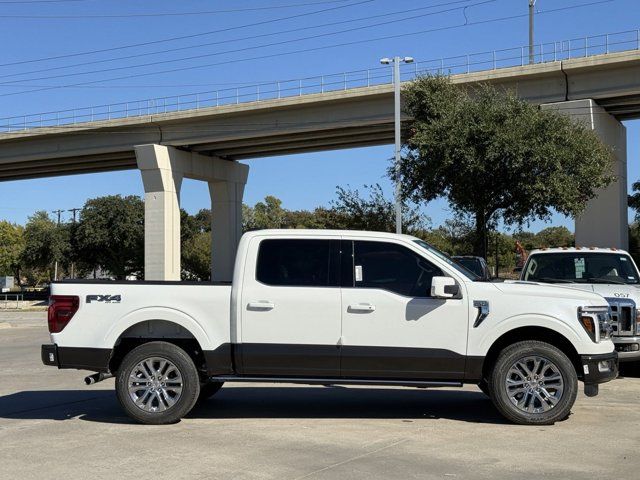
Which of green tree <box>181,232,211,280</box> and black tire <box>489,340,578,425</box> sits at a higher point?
green tree <box>181,232,211,280</box>

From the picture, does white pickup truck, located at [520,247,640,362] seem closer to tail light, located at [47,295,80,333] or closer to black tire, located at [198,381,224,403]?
black tire, located at [198,381,224,403]

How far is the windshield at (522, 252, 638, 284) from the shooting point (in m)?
12.3

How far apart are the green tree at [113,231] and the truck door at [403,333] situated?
233ft

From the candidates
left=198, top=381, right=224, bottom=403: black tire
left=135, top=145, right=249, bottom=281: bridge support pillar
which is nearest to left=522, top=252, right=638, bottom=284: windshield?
left=198, top=381, right=224, bottom=403: black tire

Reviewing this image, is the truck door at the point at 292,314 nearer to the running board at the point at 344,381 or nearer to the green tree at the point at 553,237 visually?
the running board at the point at 344,381

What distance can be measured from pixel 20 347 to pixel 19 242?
97861 millimetres

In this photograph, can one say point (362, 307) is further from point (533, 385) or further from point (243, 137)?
point (243, 137)

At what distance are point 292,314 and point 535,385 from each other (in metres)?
2.67

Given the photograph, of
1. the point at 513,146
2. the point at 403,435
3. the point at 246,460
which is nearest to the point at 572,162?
the point at 513,146

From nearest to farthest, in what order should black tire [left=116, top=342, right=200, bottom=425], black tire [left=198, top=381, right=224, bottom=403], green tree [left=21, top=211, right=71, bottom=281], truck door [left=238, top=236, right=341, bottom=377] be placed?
truck door [left=238, top=236, right=341, bottom=377], black tire [left=116, top=342, right=200, bottom=425], black tire [left=198, top=381, right=224, bottom=403], green tree [left=21, top=211, right=71, bottom=281]

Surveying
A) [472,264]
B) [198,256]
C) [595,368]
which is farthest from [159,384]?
[198,256]

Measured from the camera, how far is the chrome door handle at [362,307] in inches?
317

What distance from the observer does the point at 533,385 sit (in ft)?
26.1

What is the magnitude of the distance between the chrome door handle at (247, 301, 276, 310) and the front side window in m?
0.95
